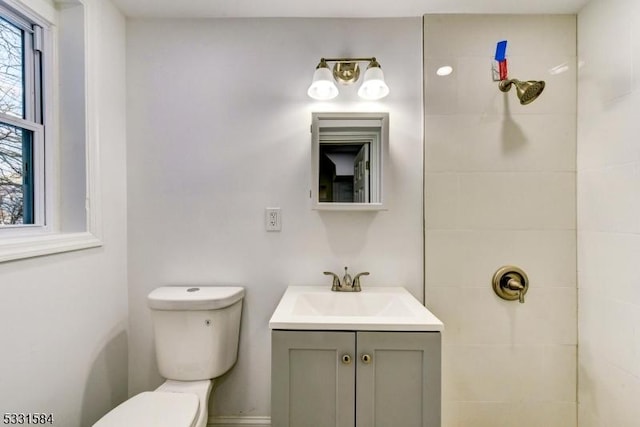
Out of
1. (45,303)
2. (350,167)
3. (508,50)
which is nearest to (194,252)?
(45,303)

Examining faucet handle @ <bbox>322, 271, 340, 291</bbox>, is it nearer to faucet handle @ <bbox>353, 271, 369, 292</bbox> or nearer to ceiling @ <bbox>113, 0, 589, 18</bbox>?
faucet handle @ <bbox>353, 271, 369, 292</bbox>

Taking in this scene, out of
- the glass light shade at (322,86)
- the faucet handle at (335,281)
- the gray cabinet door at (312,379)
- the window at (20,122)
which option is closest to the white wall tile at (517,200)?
the faucet handle at (335,281)

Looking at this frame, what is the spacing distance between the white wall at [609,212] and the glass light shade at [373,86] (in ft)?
3.04

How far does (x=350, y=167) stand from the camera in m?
1.40

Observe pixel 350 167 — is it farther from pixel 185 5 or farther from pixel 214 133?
pixel 185 5

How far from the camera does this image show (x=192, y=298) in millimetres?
1285

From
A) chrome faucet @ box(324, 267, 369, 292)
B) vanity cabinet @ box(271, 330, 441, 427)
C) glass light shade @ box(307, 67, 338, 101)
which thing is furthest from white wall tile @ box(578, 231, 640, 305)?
glass light shade @ box(307, 67, 338, 101)

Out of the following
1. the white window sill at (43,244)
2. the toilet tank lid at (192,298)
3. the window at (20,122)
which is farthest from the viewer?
the toilet tank lid at (192,298)

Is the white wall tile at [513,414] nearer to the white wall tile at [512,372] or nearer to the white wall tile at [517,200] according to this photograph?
the white wall tile at [512,372]

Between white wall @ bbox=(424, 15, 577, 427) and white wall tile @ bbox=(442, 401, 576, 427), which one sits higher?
white wall @ bbox=(424, 15, 577, 427)

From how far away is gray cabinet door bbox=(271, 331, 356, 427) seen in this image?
0.99m

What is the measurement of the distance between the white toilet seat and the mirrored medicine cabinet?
3.05 ft

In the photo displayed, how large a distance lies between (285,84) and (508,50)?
1.11 meters

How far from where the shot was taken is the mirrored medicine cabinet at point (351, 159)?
4.57 ft
